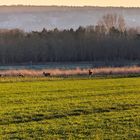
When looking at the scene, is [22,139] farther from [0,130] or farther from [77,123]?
[77,123]

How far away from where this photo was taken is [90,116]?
19.2 metres

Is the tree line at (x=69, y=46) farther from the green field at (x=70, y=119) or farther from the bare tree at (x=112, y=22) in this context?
the green field at (x=70, y=119)

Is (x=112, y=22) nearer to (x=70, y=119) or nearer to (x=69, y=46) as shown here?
(x=69, y=46)

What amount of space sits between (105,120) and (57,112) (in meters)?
3.08

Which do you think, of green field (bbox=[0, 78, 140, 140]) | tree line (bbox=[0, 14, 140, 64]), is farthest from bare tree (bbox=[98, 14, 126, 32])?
green field (bbox=[0, 78, 140, 140])

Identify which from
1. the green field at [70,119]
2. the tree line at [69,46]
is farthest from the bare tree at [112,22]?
the green field at [70,119]

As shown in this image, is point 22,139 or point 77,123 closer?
point 22,139

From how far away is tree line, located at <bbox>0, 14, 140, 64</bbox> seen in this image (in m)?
98.7

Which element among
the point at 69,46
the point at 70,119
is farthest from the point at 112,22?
the point at 70,119

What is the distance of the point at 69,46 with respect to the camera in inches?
4114

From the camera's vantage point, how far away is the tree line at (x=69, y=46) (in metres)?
98.7

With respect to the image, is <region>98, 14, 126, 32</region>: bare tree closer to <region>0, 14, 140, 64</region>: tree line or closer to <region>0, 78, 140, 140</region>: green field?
<region>0, 14, 140, 64</region>: tree line

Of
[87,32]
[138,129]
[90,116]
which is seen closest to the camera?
[138,129]

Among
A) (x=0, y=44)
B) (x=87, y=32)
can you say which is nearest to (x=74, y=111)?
(x=0, y=44)
